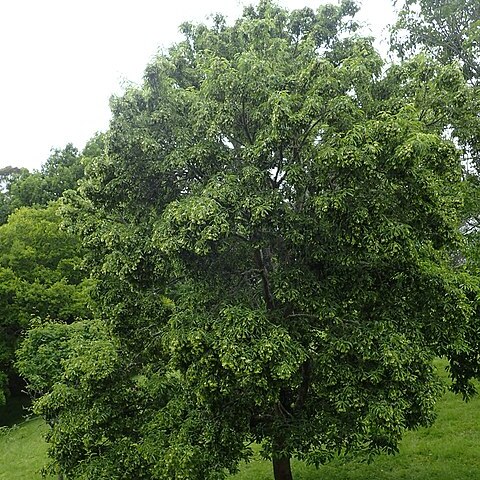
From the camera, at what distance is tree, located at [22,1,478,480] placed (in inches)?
278

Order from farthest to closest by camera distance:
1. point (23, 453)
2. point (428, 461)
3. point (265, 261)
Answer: point (23, 453), point (428, 461), point (265, 261)

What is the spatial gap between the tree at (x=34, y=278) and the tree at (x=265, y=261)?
15.2m

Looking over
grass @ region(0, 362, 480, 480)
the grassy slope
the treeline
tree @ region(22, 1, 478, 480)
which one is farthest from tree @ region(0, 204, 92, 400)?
tree @ region(22, 1, 478, 480)

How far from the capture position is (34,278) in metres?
24.9

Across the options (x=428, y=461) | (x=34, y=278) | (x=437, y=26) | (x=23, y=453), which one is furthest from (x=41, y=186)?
(x=428, y=461)

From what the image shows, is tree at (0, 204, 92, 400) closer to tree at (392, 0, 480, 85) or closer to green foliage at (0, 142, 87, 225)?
green foliage at (0, 142, 87, 225)

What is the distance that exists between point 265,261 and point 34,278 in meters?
19.4

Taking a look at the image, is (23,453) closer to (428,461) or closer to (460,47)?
(428,461)

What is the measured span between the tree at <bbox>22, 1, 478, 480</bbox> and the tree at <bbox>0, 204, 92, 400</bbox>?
1517cm

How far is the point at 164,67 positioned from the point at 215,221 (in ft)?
11.0

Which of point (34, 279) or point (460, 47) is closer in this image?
point (460, 47)

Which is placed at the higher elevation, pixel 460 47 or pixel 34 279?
pixel 460 47

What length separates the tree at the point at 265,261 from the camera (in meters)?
7.06

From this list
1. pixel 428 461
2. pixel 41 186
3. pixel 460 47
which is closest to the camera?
pixel 428 461
